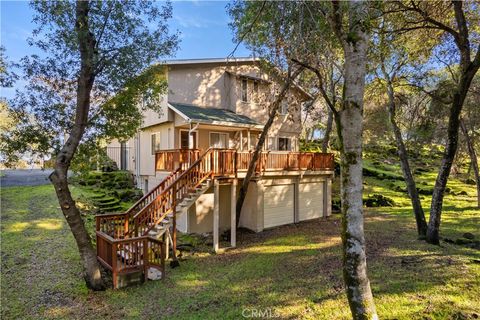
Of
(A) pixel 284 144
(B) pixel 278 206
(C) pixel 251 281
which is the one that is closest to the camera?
(C) pixel 251 281

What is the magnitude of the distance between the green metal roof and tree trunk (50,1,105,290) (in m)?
4.71

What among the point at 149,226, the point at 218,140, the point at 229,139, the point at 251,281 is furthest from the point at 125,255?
the point at 229,139

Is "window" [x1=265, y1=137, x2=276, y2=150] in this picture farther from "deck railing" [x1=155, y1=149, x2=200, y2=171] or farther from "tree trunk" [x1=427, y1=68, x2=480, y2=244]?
"tree trunk" [x1=427, y1=68, x2=480, y2=244]

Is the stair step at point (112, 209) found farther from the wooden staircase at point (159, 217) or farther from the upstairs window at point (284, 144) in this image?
the upstairs window at point (284, 144)

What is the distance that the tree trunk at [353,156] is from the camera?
4.33m

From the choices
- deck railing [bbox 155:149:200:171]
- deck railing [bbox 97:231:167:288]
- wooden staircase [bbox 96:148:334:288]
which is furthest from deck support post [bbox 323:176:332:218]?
deck railing [bbox 97:231:167:288]

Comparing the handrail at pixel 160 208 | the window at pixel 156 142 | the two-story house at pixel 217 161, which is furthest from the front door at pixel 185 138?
the handrail at pixel 160 208

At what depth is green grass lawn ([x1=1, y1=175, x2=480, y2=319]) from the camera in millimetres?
5934

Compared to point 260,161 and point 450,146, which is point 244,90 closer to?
point 260,161

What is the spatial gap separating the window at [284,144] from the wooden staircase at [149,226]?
7178 millimetres

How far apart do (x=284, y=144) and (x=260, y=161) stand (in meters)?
5.65

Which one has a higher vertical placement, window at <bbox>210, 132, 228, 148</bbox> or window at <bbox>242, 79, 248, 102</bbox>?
window at <bbox>242, 79, 248, 102</bbox>

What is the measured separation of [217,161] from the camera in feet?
36.7

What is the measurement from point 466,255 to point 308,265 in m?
4.86
